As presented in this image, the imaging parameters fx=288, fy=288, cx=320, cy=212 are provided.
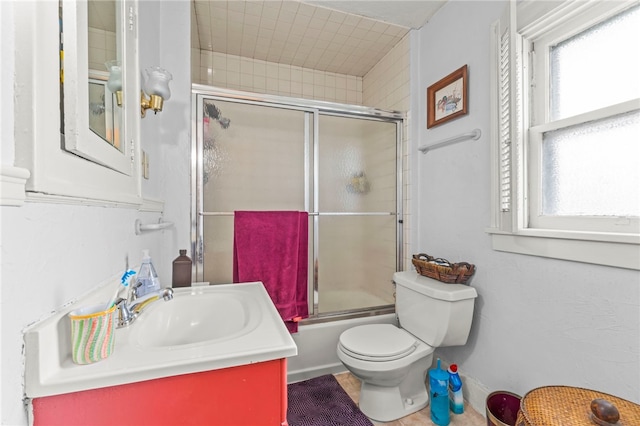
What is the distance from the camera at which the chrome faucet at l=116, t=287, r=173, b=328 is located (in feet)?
2.42

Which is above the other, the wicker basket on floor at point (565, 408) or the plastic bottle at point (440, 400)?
the wicker basket on floor at point (565, 408)

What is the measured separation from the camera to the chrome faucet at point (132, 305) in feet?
2.42

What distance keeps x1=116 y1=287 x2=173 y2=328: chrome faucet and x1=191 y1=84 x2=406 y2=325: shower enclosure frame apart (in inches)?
31.4

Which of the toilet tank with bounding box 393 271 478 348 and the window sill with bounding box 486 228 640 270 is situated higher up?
the window sill with bounding box 486 228 640 270

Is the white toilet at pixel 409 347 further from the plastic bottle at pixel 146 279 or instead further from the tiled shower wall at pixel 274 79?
the tiled shower wall at pixel 274 79

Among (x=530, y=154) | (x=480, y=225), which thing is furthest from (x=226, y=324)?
(x=530, y=154)

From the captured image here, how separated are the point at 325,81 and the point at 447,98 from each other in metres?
1.40

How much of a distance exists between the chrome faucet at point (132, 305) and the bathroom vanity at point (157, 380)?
0.08 feet

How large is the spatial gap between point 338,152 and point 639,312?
62.2 inches

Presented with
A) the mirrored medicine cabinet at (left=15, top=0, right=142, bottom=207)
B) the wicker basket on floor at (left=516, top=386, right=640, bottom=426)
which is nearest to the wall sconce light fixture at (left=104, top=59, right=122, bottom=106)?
the mirrored medicine cabinet at (left=15, top=0, right=142, bottom=207)

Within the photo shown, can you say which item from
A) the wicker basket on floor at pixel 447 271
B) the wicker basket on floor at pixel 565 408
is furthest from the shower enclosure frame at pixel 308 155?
the wicker basket on floor at pixel 565 408

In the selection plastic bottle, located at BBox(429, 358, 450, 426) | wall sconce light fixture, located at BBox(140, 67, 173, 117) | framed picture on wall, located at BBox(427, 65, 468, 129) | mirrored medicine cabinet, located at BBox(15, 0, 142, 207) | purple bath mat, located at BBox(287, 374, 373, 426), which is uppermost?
framed picture on wall, located at BBox(427, 65, 468, 129)

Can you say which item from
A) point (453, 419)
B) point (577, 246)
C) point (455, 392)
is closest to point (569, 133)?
point (577, 246)

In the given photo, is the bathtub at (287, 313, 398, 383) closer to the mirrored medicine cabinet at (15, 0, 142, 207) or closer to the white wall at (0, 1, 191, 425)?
the white wall at (0, 1, 191, 425)
